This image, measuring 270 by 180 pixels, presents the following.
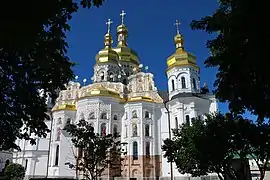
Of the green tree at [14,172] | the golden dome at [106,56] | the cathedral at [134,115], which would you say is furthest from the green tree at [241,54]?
the golden dome at [106,56]

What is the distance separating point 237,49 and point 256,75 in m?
1.02

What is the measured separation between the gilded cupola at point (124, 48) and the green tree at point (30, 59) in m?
50.8

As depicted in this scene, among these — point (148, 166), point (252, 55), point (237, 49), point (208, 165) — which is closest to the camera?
point (252, 55)

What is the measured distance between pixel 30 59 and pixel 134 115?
3489 centimetres

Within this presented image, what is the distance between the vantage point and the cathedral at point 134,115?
4053 cm

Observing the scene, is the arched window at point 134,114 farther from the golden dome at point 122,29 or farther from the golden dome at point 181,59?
the golden dome at point 122,29

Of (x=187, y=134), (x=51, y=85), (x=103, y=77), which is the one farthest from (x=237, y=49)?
(x=103, y=77)

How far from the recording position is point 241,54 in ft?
24.7

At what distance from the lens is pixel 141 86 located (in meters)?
48.5

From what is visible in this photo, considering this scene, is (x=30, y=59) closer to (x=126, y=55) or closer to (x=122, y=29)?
(x=126, y=55)

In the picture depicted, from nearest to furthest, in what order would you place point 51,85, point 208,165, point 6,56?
point 6,56
point 51,85
point 208,165

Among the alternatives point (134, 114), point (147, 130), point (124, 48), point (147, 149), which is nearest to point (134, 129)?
point (147, 130)

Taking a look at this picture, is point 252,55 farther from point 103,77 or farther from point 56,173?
point 103,77

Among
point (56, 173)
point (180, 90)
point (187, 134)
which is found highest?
point (180, 90)
